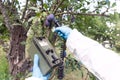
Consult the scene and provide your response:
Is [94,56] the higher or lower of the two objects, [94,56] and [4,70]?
the higher

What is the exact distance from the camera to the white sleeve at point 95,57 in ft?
2.69

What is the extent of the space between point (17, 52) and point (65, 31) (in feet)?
3.47

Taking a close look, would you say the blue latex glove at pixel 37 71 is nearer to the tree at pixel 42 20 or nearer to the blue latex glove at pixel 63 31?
the blue latex glove at pixel 63 31

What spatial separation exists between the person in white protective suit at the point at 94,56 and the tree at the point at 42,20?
12.1 inches

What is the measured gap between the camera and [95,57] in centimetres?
89

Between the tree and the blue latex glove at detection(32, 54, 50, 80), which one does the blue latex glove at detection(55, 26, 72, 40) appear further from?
the tree

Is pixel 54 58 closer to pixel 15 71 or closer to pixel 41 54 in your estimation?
pixel 41 54

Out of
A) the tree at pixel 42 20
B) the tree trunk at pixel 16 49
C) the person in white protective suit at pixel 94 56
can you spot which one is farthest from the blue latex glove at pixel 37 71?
the tree trunk at pixel 16 49

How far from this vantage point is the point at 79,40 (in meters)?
0.96

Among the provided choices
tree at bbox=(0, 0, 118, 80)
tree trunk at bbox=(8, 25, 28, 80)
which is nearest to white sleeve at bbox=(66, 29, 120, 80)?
tree at bbox=(0, 0, 118, 80)

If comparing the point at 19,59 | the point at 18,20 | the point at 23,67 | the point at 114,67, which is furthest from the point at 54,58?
the point at 19,59

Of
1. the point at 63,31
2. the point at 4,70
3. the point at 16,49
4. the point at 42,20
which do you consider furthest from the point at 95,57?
the point at 4,70

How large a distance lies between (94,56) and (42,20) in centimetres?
42

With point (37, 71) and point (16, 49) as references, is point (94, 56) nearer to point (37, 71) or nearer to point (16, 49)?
point (37, 71)
